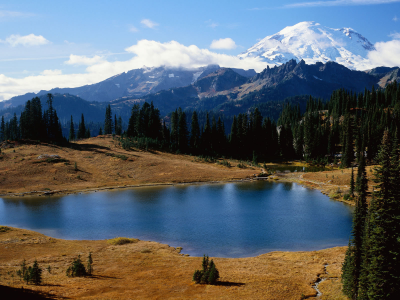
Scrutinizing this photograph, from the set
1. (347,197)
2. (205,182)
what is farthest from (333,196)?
(205,182)

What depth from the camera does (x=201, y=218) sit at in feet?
193

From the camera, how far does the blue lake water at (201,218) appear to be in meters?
46.9

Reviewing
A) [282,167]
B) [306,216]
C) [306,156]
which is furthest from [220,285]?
[306,156]

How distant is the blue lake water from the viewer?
4691 centimetres

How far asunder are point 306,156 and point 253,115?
34.7m

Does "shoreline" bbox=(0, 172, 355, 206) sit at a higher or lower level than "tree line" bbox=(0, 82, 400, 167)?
lower

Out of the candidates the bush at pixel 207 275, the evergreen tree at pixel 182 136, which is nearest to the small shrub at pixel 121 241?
the bush at pixel 207 275

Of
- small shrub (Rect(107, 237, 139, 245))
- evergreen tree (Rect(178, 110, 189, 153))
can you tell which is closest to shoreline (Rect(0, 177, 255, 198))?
small shrub (Rect(107, 237, 139, 245))

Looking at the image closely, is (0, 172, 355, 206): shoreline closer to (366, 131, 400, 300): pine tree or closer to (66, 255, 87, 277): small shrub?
(366, 131, 400, 300): pine tree

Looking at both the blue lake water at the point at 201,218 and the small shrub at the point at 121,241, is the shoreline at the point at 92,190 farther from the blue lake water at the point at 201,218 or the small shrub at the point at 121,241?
the small shrub at the point at 121,241

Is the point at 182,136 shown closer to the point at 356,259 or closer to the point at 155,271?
the point at 155,271

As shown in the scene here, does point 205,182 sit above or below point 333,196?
above

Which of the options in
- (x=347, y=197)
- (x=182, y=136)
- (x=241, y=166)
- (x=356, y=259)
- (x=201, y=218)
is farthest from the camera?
(x=182, y=136)

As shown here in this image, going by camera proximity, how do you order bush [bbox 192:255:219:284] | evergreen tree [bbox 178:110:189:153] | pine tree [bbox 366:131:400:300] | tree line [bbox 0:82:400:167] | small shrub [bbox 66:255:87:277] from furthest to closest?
evergreen tree [bbox 178:110:189:153]
tree line [bbox 0:82:400:167]
small shrub [bbox 66:255:87:277]
bush [bbox 192:255:219:284]
pine tree [bbox 366:131:400:300]
